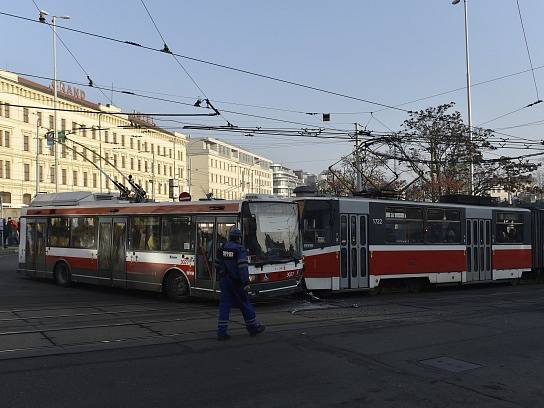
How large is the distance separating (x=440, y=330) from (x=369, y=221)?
6.88 metres

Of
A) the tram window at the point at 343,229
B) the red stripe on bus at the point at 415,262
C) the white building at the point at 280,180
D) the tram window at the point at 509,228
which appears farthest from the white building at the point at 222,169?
the tram window at the point at 343,229

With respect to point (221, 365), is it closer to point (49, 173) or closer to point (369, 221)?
point (369, 221)

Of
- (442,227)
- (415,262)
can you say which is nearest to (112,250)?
(415,262)

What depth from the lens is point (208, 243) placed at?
13750 millimetres

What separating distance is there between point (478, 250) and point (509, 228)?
221cm

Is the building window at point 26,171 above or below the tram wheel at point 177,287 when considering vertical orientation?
above

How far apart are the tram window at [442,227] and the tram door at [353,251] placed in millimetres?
2889

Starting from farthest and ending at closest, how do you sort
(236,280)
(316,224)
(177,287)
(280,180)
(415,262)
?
(280,180) → (415,262) → (316,224) → (177,287) → (236,280)

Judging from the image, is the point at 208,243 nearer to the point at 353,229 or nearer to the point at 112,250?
the point at 112,250

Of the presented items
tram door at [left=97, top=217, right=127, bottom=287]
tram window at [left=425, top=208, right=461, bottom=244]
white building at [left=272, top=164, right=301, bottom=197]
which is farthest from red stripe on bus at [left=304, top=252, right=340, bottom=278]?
white building at [left=272, top=164, right=301, bottom=197]

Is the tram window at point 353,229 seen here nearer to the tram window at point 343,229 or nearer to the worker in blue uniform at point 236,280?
the tram window at point 343,229

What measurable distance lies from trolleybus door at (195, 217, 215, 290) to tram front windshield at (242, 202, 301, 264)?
1074 mm

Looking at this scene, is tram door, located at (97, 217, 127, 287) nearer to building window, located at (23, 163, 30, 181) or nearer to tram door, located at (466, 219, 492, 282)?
tram door, located at (466, 219, 492, 282)

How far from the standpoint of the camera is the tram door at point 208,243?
44.1 feet
